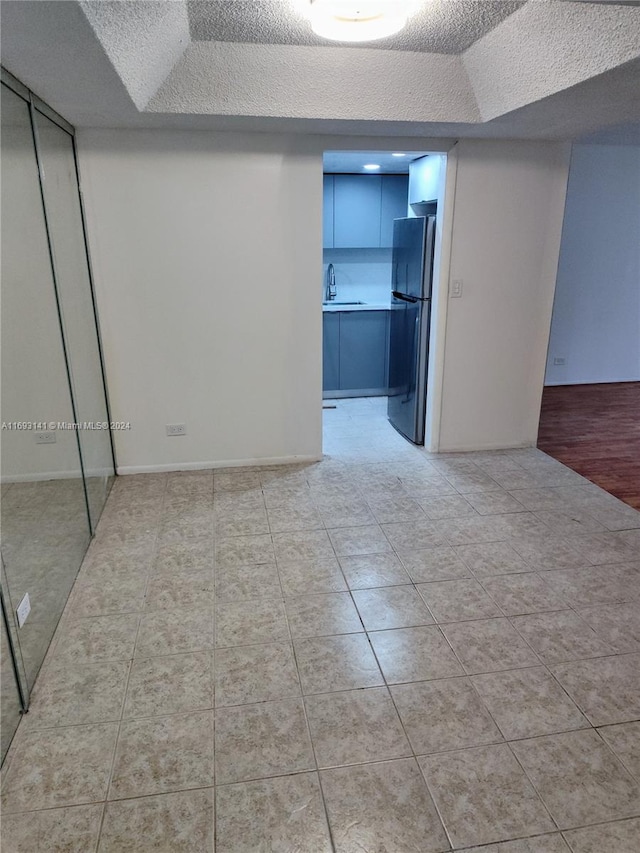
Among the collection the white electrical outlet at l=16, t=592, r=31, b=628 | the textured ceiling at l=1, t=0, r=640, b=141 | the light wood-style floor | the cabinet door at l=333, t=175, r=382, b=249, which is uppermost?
the textured ceiling at l=1, t=0, r=640, b=141

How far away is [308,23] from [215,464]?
8.75ft

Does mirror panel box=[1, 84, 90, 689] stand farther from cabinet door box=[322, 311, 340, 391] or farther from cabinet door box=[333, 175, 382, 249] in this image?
cabinet door box=[333, 175, 382, 249]

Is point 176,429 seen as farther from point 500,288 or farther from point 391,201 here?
point 391,201

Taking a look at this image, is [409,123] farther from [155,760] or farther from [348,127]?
[155,760]

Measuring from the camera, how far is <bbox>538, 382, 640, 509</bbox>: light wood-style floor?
13.0 feet

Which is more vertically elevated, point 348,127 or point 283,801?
point 348,127

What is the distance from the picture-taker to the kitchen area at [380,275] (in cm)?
427

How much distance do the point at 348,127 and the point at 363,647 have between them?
2829mm

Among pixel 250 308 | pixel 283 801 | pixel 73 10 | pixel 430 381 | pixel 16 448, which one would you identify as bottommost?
pixel 283 801

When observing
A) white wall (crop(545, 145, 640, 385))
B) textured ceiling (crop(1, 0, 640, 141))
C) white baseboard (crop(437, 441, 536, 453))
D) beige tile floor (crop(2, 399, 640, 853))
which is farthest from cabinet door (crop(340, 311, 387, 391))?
beige tile floor (crop(2, 399, 640, 853))

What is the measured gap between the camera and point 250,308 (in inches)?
150

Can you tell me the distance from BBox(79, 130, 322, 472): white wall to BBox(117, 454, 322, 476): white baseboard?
1 cm

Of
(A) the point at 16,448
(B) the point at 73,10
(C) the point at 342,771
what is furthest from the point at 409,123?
(C) the point at 342,771

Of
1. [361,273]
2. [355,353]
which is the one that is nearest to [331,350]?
[355,353]
